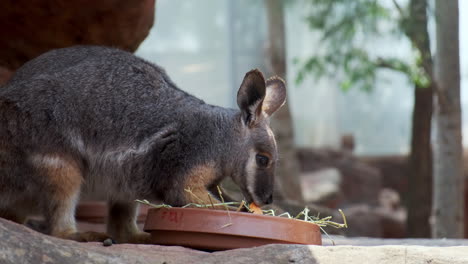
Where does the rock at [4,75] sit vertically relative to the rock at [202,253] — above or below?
above

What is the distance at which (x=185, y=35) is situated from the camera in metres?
12.6

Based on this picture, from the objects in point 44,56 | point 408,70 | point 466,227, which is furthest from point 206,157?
point 466,227

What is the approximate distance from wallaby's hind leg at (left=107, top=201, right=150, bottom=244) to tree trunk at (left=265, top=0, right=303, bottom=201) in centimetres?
747

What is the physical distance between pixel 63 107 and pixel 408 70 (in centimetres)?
651

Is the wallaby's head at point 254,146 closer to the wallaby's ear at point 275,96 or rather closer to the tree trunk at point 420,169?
the wallaby's ear at point 275,96

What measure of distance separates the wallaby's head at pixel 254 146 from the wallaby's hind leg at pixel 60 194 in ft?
3.95

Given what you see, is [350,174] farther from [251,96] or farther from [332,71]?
[251,96]

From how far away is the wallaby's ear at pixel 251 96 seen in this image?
5.75 metres

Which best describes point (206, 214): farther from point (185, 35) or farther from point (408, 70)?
point (185, 35)

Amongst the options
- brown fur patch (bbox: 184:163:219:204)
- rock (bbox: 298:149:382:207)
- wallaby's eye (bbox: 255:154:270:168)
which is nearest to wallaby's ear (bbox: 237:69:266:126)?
wallaby's eye (bbox: 255:154:270:168)

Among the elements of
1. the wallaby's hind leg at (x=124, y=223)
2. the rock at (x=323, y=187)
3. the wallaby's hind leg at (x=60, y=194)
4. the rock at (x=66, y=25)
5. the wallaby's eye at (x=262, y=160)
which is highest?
the rock at (x=66, y=25)

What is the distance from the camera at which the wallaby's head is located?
228 inches

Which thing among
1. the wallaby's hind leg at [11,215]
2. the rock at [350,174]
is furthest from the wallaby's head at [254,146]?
the rock at [350,174]

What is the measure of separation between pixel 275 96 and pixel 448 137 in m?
3.82
